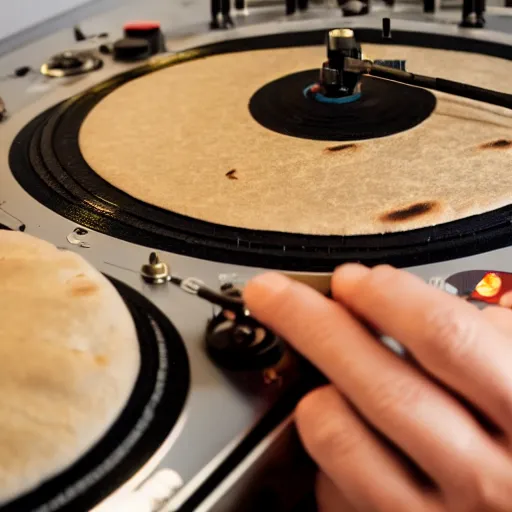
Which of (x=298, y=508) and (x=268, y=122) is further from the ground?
(x=268, y=122)

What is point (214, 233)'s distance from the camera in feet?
1.86

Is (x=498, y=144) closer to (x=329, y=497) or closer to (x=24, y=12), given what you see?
(x=329, y=497)

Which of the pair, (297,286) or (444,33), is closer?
(297,286)

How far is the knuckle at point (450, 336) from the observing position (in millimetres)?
347

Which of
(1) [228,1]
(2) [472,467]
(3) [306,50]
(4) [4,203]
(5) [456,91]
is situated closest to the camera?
(2) [472,467]

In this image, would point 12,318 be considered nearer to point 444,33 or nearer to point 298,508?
point 298,508

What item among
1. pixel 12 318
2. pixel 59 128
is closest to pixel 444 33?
pixel 59 128

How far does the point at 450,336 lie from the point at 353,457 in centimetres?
8

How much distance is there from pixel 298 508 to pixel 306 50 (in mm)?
741

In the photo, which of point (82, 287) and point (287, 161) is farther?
point (287, 161)

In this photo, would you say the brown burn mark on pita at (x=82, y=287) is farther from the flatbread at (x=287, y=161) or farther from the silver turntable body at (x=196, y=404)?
the flatbread at (x=287, y=161)

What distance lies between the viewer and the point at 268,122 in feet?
2.57

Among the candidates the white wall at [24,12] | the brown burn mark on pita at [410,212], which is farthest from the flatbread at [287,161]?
the white wall at [24,12]

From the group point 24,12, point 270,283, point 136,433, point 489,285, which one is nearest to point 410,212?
point 489,285
